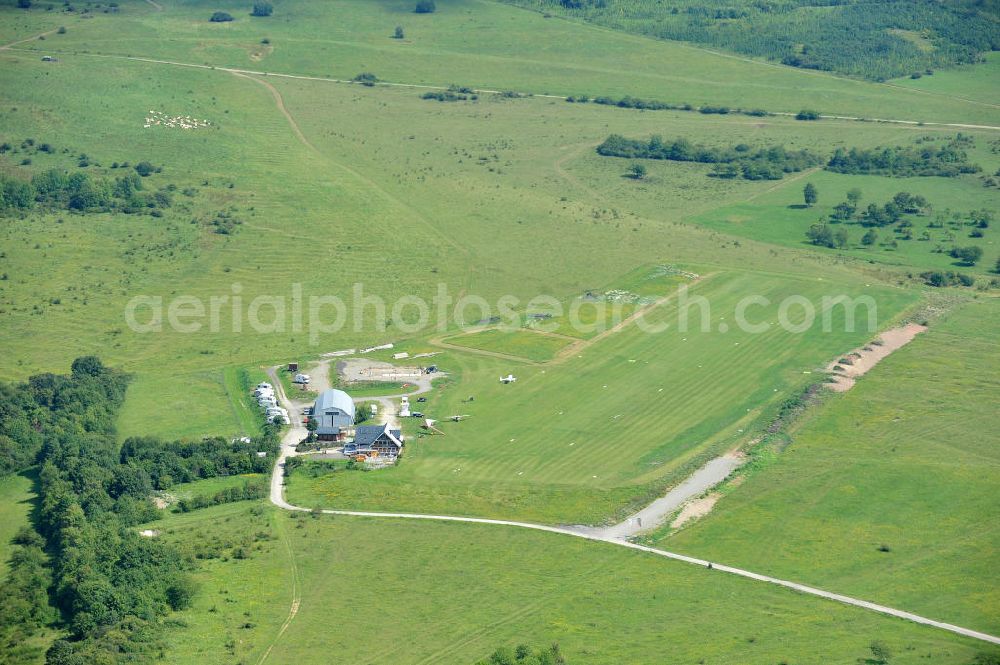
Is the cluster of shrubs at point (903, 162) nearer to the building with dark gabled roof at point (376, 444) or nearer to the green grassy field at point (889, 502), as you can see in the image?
the green grassy field at point (889, 502)

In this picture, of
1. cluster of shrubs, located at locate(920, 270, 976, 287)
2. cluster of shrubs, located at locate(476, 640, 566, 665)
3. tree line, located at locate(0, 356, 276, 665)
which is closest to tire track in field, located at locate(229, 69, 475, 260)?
cluster of shrubs, located at locate(920, 270, 976, 287)

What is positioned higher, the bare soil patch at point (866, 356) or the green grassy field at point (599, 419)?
the bare soil patch at point (866, 356)

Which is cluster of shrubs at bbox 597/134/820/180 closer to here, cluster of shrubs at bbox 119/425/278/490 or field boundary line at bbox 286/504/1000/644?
cluster of shrubs at bbox 119/425/278/490

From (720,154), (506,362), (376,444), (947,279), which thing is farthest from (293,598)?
(720,154)

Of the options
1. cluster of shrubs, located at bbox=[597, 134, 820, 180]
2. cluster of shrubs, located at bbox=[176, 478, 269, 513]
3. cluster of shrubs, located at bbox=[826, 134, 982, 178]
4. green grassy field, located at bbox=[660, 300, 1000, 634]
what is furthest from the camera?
cluster of shrubs, located at bbox=[597, 134, 820, 180]

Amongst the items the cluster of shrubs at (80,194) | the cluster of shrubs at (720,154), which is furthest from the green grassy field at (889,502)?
the cluster of shrubs at (80,194)

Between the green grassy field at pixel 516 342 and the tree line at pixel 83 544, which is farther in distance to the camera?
the green grassy field at pixel 516 342

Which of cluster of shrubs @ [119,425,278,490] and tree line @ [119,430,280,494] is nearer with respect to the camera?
tree line @ [119,430,280,494]
